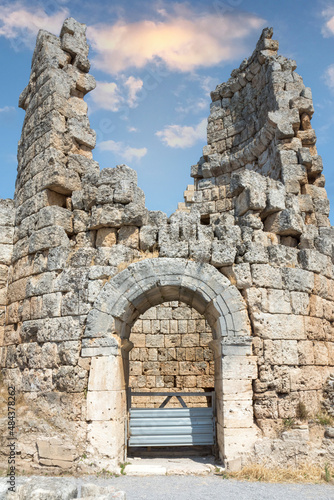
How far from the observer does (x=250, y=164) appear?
10781 millimetres

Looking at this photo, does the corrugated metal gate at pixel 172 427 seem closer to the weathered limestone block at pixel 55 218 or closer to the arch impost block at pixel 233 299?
the arch impost block at pixel 233 299

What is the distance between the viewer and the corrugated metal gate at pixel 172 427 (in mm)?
7004

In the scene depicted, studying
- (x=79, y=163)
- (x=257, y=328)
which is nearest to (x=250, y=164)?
(x=79, y=163)

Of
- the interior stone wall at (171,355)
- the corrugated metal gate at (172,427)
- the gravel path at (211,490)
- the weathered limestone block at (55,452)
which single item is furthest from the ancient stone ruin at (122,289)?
the interior stone wall at (171,355)

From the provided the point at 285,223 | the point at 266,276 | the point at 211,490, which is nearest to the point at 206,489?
the point at 211,490

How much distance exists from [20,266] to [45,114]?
3.02m

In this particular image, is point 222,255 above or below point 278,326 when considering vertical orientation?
above

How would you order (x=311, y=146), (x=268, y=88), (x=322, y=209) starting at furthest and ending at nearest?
1. (x=268, y=88)
2. (x=311, y=146)
3. (x=322, y=209)

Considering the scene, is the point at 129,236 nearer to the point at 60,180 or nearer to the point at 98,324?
the point at 98,324

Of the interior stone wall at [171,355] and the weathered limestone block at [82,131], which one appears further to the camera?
the interior stone wall at [171,355]

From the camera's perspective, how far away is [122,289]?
21.3 ft

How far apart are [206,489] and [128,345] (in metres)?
2.49

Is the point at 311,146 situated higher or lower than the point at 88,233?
higher

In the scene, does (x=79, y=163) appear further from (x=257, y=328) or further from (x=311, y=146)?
(x=311, y=146)
